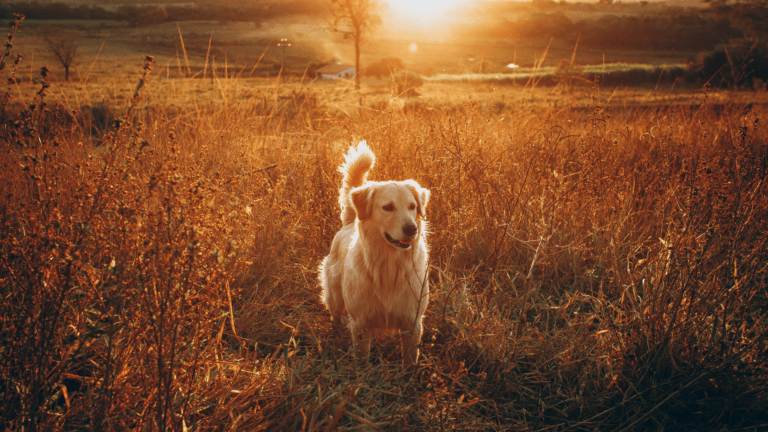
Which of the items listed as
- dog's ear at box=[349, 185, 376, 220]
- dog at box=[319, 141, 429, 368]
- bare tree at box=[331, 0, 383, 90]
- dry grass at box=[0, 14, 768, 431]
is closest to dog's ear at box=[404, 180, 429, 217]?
dog at box=[319, 141, 429, 368]

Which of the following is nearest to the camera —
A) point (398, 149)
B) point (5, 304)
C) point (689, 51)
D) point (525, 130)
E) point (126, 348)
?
point (5, 304)

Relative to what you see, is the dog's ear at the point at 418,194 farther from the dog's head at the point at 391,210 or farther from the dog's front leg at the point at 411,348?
the dog's front leg at the point at 411,348

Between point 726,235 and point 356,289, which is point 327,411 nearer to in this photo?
point 356,289

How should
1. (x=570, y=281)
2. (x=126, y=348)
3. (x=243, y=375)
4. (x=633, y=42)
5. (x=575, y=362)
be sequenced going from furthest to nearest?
(x=633, y=42) < (x=570, y=281) < (x=575, y=362) < (x=243, y=375) < (x=126, y=348)

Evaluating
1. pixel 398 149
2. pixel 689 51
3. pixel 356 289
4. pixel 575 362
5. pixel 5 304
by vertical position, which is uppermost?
pixel 689 51

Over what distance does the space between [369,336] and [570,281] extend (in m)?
1.82

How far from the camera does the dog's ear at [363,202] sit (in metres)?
2.53

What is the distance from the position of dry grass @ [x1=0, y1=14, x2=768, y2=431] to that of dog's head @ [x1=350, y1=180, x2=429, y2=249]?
570mm

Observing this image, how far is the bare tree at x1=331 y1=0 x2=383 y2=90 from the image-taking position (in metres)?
27.1

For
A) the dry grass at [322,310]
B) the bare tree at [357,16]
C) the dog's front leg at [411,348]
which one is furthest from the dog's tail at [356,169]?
the bare tree at [357,16]

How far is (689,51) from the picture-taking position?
26.3 m

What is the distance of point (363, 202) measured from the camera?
254cm

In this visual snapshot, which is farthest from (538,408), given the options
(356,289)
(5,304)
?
(5,304)

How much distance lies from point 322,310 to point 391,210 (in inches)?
45.9
